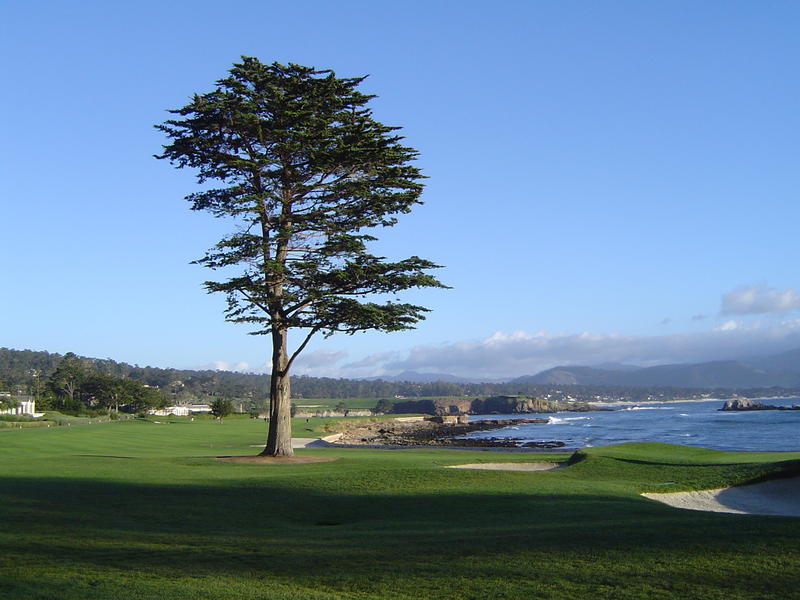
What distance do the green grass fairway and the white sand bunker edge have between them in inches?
21.1

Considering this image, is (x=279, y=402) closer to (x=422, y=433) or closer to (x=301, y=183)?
(x=301, y=183)

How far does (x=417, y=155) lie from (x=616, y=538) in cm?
1904

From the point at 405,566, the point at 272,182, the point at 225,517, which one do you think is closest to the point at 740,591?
the point at 405,566

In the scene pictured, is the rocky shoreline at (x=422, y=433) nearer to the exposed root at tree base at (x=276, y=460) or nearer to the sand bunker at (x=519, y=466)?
the sand bunker at (x=519, y=466)

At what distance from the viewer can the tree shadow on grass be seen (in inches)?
311

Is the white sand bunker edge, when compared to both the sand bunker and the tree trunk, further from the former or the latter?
the tree trunk

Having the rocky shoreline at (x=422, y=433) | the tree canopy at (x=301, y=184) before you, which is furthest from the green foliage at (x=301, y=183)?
the rocky shoreline at (x=422, y=433)

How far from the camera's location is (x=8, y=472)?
21297mm

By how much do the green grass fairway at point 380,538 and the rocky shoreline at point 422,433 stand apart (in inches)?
1520

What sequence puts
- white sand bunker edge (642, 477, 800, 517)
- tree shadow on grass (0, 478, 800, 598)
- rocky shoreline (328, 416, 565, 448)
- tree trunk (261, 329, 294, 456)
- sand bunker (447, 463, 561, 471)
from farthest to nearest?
rocky shoreline (328, 416, 565, 448) → tree trunk (261, 329, 294, 456) → sand bunker (447, 463, 561, 471) → white sand bunker edge (642, 477, 800, 517) → tree shadow on grass (0, 478, 800, 598)

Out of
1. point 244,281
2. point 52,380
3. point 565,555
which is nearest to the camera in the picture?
point 565,555

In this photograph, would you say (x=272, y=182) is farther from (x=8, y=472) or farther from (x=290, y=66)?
(x=8, y=472)

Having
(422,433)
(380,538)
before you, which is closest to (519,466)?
(380,538)

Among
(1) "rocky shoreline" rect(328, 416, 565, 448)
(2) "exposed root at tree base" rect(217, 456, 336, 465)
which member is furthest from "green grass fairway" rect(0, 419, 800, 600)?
(1) "rocky shoreline" rect(328, 416, 565, 448)
